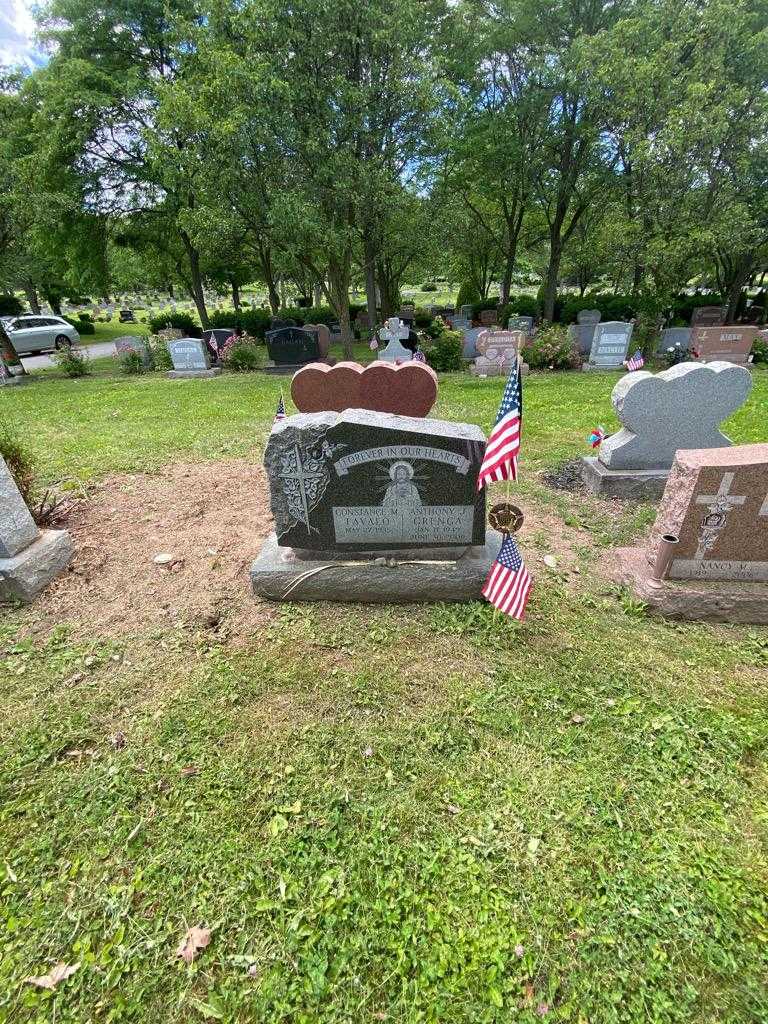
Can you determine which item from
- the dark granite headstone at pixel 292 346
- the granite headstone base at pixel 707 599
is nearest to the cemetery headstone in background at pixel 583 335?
the dark granite headstone at pixel 292 346

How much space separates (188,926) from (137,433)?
858 centimetres

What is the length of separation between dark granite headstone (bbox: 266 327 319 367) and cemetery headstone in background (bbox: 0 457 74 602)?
478 inches

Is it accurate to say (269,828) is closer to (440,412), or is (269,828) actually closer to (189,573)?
(189,573)

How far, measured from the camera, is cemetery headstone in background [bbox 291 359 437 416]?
5969mm

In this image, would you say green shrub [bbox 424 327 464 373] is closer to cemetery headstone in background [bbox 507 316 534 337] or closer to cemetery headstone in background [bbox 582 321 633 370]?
cemetery headstone in background [bbox 582 321 633 370]

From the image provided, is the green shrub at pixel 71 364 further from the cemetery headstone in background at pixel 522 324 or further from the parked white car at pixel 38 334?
the cemetery headstone in background at pixel 522 324

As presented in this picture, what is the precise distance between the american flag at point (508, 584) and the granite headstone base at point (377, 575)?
0.34 m

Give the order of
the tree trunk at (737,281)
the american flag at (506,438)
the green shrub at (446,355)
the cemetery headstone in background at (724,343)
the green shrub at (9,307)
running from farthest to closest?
1. the green shrub at (9,307)
2. the tree trunk at (737,281)
3. the green shrub at (446,355)
4. the cemetery headstone in background at (724,343)
5. the american flag at (506,438)

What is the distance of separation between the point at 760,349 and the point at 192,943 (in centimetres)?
1775

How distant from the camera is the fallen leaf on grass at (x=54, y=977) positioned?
74.4 inches

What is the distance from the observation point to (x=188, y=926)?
2.06m

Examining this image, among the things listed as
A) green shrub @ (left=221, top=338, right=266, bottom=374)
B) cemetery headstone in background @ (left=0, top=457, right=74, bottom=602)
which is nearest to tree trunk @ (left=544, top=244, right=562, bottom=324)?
green shrub @ (left=221, top=338, right=266, bottom=374)

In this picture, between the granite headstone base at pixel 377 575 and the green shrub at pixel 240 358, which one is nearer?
the granite headstone base at pixel 377 575

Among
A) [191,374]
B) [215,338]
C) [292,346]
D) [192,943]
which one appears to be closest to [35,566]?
[192,943]
